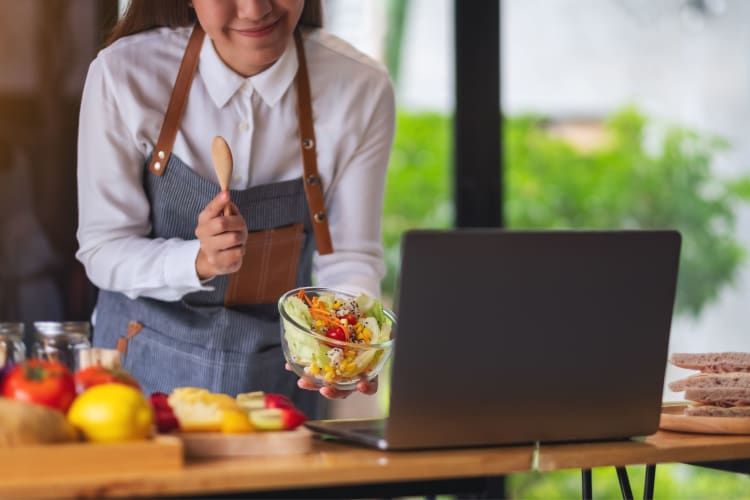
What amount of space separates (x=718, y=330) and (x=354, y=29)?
5.35 feet

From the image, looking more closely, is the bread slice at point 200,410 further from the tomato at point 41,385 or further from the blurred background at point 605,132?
the blurred background at point 605,132

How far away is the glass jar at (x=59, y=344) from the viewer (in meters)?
1.42

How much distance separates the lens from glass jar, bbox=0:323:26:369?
1403mm

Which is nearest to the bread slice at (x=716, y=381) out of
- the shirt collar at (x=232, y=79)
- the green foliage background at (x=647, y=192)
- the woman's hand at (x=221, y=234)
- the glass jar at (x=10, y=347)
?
the woman's hand at (x=221, y=234)

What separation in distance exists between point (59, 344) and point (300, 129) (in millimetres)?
1076

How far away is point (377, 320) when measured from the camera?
177 cm

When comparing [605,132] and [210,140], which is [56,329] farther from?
[605,132]

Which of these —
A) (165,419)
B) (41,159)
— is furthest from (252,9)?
(165,419)

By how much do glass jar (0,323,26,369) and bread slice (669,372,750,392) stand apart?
1006mm

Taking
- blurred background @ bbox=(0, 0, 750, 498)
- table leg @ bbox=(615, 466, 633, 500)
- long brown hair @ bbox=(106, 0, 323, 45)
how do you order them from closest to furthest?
table leg @ bbox=(615, 466, 633, 500) < long brown hair @ bbox=(106, 0, 323, 45) < blurred background @ bbox=(0, 0, 750, 498)

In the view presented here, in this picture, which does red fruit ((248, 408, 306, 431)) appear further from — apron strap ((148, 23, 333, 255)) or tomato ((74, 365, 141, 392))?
apron strap ((148, 23, 333, 255))

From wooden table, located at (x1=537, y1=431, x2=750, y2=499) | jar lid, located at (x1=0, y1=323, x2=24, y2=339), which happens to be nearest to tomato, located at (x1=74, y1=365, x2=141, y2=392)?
jar lid, located at (x1=0, y1=323, x2=24, y2=339)

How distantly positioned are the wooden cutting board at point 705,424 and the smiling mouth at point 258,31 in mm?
1125

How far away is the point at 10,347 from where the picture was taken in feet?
4.64
